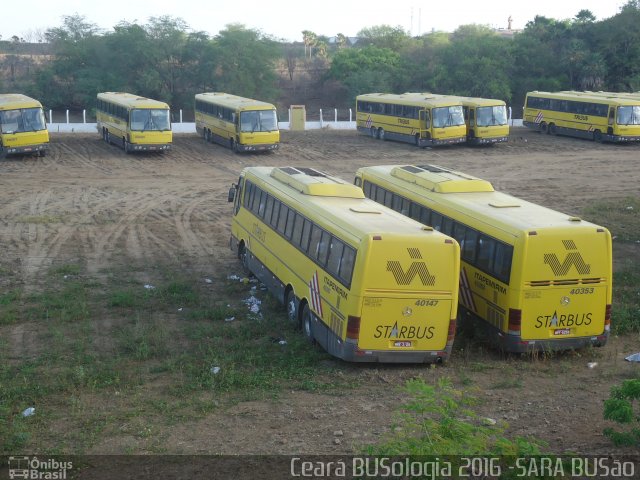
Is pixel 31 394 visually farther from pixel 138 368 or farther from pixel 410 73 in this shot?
pixel 410 73

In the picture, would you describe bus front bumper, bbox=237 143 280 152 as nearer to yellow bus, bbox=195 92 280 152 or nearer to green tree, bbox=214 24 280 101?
yellow bus, bbox=195 92 280 152

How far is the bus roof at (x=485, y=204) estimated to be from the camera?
1388 cm

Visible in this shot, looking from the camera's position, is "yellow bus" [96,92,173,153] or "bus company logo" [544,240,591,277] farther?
"yellow bus" [96,92,173,153]

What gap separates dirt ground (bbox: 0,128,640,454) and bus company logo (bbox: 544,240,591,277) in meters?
1.52

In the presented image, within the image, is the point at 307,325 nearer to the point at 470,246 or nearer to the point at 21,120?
the point at 470,246

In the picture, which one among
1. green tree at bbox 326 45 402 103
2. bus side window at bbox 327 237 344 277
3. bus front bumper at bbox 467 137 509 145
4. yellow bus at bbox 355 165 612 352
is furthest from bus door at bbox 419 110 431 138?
bus side window at bbox 327 237 344 277

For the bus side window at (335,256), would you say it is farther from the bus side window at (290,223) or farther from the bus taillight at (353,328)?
the bus side window at (290,223)

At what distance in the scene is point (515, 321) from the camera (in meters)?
13.5

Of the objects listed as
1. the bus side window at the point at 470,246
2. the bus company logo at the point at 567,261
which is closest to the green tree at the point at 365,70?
the bus side window at the point at 470,246

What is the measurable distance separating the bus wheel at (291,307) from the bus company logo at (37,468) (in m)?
6.40

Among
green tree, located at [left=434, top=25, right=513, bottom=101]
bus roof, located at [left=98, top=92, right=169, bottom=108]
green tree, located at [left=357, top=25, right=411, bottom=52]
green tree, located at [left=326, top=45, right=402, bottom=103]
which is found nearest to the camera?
bus roof, located at [left=98, top=92, right=169, bottom=108]

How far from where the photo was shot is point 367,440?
34.3ft

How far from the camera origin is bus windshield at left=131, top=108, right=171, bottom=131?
37594mm

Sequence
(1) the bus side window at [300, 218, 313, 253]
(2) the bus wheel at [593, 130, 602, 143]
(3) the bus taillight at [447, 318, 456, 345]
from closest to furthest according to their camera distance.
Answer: (3) the bus taillight at [447, 318, 456, 345]
(1) the bus side window at [300, 218, 313, 253]
(2) the bus wheel at [593, 130, 602, 143]
